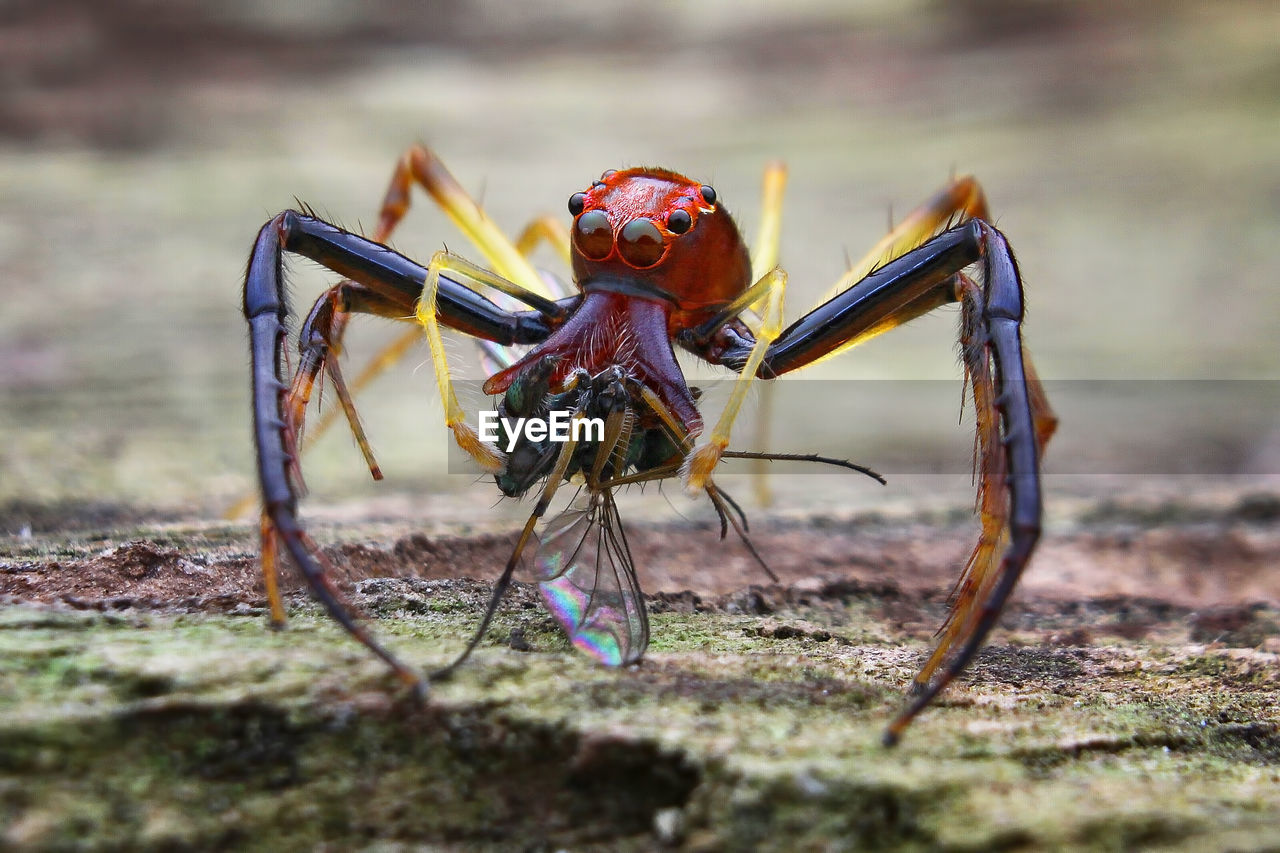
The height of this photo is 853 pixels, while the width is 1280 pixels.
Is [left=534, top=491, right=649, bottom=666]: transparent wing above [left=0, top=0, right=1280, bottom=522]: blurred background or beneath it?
beneath

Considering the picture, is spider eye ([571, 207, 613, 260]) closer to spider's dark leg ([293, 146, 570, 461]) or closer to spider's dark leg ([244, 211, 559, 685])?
spider's dark leg ([244, 211, 559, 685])

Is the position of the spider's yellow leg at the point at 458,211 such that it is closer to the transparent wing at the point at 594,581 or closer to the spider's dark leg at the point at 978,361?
the spider's dark leg at the point at 978,361

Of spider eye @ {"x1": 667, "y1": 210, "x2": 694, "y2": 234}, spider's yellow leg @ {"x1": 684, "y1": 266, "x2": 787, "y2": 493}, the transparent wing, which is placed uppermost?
spider eye @ {"x1": 667, "y1": 210, "x2": 694, "y2": 234}

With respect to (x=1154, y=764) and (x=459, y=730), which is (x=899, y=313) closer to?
(x=1154, y=764)

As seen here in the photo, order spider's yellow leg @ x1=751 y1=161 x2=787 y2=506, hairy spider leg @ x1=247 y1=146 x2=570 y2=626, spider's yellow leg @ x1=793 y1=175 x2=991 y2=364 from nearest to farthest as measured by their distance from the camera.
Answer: hairy spider leg @ x1=247 y1=146 x2=570 y2=626 < spider's yellow leg @ x1=793 y1=175 x2=991 y2=364 < spider's yellow leg @ x1=751 y1=161 x2=787 y2=506

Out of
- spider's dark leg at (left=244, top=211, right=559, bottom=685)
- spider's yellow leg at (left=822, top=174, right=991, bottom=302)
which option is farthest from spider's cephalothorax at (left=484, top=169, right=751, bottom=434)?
spider's yellow leg at (left=822, top=174, right=991, bottom=302)

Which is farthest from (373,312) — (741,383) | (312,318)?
(741,383)
